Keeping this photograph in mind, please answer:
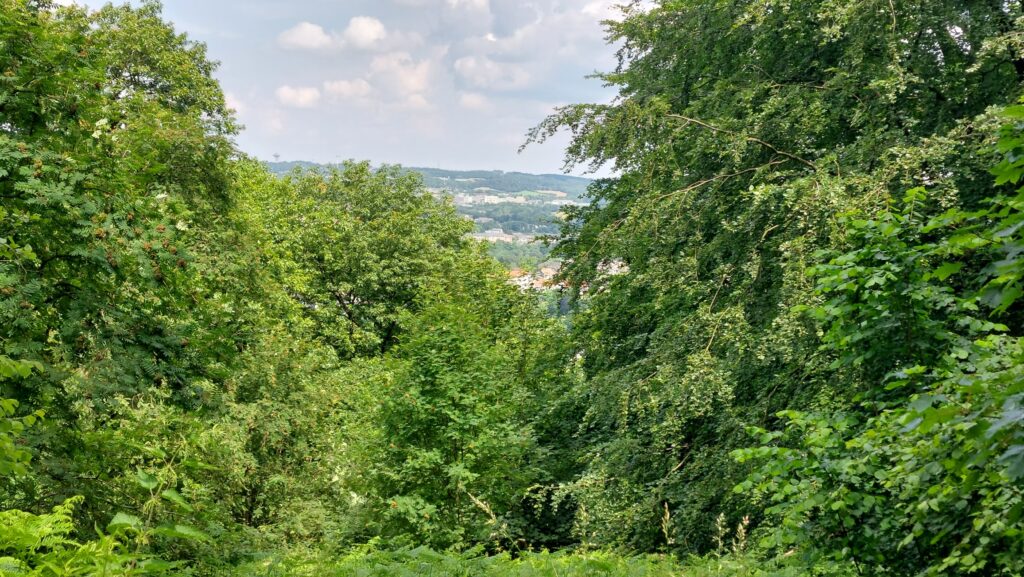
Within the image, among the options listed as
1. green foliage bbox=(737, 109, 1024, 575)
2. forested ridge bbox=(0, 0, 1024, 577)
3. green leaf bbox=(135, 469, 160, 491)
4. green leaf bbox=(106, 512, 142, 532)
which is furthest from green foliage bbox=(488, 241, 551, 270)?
green leaf bbox=(106, 512, 142, 532)

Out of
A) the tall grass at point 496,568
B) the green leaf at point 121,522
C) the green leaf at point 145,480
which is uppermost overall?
the green leaf at point 145,480

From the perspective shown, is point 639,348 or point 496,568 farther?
point 639,348

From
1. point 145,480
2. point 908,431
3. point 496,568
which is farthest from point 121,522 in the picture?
point 496,568

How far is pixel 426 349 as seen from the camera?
11.6 m

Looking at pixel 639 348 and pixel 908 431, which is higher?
pixel 908 431

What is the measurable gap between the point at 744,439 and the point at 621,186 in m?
6.00

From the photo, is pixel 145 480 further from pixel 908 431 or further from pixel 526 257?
pixel 526 257

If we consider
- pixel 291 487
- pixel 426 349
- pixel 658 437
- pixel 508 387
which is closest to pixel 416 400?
pixel 426 349

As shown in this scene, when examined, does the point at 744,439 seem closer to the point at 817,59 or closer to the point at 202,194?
the point at 817,59

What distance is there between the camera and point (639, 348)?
9711mm

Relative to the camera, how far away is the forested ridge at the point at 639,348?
330 cm

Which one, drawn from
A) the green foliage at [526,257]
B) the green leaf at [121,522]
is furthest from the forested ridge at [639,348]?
the green foliage at [526,257]

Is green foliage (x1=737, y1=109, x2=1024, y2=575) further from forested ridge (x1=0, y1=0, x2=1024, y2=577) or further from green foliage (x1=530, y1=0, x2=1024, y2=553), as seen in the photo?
green foliage (x1=530, y1=0, x2=1024, y2=553)

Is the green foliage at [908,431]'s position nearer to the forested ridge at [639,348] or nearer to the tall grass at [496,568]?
the forested ridge at [639,348]
